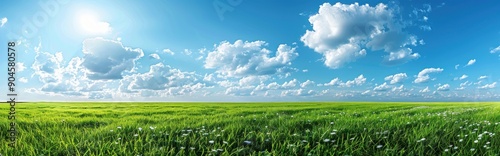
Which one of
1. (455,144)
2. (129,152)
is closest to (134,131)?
(129,152)

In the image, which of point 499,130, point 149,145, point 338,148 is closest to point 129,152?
point 149,145

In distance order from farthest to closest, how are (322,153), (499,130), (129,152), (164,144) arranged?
(499,130) → (164,144) → (322,153) → (129,152)

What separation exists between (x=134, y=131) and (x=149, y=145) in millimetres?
1446

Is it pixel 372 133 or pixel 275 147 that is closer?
pixel 275 147

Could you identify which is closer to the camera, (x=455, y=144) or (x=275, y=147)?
(x=275, y=147)

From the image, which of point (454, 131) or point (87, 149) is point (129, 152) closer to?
point (87, 149)

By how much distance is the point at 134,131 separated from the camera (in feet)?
23.1

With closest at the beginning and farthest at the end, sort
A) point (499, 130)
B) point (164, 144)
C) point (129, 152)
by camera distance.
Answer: point (129, 152) < point (164, 144) < point (499, 130)

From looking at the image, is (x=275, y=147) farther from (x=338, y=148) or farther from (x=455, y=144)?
(x=455, y=144)

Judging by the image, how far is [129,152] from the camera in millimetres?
5094

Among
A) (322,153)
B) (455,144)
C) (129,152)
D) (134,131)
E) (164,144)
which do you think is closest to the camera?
(129,152)

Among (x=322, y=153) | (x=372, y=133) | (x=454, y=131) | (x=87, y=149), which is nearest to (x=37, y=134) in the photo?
(x=87, y=149)

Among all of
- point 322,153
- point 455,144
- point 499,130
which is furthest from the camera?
point 499,130

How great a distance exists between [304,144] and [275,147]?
0.49 m
